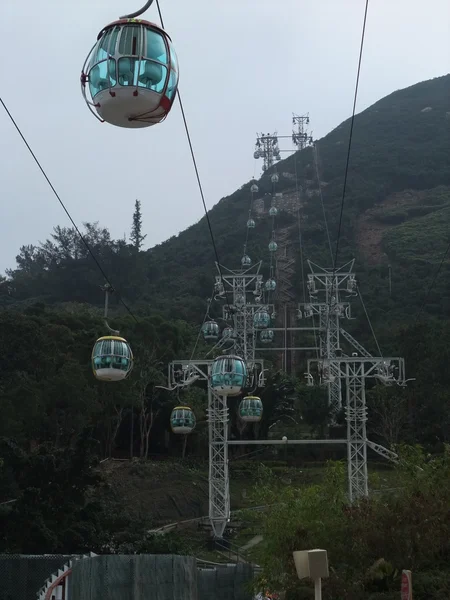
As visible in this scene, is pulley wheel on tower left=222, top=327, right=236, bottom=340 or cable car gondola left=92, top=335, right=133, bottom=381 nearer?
cable car gondola left=92, top=335, right=133, bottom=381

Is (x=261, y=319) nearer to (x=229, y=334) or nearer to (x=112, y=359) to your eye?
(x=229, y=334)

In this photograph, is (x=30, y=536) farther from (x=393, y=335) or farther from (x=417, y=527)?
(x=393, y=335)

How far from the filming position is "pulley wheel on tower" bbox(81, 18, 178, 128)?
9492 millimetres

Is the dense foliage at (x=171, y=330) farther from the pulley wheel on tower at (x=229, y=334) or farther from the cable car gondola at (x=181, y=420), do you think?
the pulley wheel on tower at (x=229, y=334)

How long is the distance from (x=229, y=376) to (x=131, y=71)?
1448 centimetres

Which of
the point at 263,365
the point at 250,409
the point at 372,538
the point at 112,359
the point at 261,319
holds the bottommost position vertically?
the point at 372,538

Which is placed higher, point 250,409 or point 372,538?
point 250,409

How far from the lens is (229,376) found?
23328 millimetres

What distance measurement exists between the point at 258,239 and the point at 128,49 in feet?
294

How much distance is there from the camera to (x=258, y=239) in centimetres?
9894

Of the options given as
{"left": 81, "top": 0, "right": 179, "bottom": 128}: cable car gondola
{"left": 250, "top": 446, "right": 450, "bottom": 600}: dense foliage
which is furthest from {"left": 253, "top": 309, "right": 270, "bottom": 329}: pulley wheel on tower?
{"left": 81, "top": 0, "right": 179, "bottom": 128}: cable car gondola

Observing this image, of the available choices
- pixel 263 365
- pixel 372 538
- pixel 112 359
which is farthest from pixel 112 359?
pixel 263 365

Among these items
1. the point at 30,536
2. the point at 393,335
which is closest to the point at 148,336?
the point at 393,335

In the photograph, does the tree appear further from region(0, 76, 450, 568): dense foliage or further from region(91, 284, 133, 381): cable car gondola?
region(91, 284, 133, 381): cable car gondola
